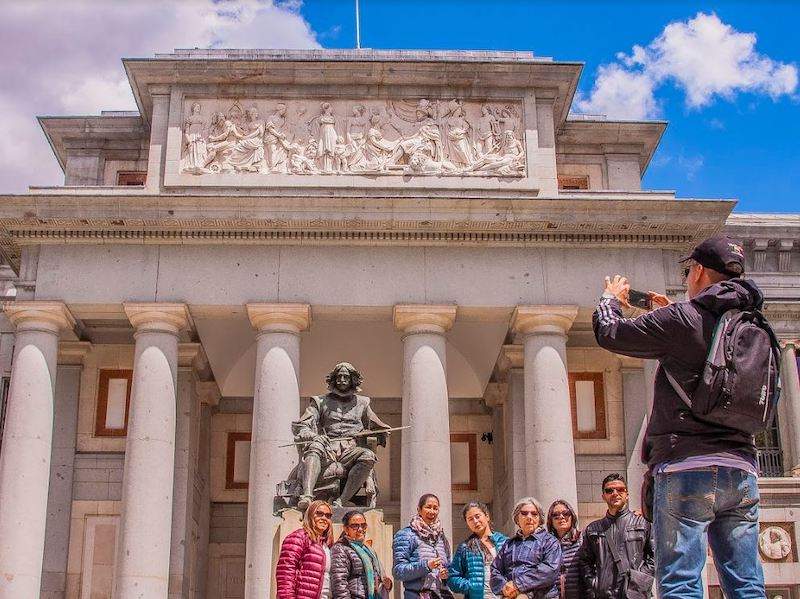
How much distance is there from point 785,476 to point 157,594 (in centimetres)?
1842

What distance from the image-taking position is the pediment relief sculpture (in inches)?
1131

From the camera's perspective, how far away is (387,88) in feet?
96.7

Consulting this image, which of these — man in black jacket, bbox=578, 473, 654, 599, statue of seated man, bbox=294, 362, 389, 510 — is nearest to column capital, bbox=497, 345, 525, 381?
statue of seated man, bbox=294, 362, 389, 510

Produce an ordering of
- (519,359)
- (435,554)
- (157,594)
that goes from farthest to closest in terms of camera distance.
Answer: (519,359) < (157,594) < (435,554)

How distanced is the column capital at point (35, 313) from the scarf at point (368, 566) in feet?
54.1

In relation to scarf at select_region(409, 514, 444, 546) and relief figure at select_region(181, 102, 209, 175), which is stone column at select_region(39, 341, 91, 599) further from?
scarf at select_region(409, 514, 444, 546)

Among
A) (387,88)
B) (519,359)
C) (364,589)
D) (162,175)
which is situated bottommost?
(364,589)

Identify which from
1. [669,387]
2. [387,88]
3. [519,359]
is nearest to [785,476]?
[519,359]

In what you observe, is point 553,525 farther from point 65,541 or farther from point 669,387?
point 65,541

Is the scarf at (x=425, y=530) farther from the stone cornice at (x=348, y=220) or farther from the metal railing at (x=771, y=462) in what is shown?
the metal railing at (x=771, y=462)

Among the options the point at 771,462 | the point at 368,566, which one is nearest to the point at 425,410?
the point at 771,462

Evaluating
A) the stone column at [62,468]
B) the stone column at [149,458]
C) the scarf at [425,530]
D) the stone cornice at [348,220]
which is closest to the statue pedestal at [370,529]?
the scarf at [425,530]

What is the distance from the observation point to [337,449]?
740 inches

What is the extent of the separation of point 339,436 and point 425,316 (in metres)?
8.55
